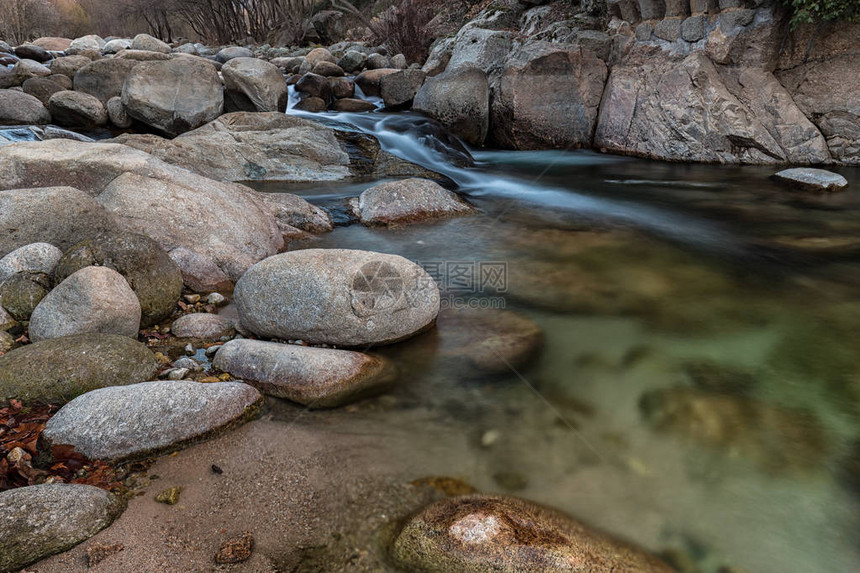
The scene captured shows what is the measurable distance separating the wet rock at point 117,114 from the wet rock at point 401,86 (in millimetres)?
6015

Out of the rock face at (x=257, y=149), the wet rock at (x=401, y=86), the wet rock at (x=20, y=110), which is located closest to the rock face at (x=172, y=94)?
the rock face at (x=257, y=149)

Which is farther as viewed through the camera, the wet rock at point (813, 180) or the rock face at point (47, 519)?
the wet rock at point (813, 180)

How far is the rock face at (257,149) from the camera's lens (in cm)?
802

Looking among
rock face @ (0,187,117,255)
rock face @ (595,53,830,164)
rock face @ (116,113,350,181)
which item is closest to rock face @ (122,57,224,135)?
rock face @ (116,113,350,181)

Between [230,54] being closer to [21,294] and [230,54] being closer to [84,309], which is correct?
[21,294]

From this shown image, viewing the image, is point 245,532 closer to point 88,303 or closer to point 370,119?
point 88,303

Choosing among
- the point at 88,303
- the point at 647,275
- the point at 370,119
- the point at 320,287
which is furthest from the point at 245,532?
the point at 370,119

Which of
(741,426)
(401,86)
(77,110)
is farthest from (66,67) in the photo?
(741,426)

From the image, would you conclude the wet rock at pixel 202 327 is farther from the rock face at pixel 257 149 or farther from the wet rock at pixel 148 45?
the wet rock at pixel 148 45

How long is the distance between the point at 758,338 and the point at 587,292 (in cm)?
Result: 137

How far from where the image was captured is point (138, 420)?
97.4 inches

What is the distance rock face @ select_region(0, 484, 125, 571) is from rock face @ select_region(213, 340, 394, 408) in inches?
43.2

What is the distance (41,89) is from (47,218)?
1000 centimetres

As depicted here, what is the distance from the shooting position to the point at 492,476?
2496mm
